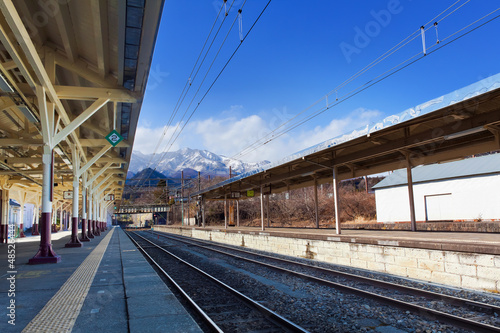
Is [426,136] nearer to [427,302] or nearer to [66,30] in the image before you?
[427,302]

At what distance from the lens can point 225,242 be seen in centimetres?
2484

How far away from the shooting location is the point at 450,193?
2561 cm

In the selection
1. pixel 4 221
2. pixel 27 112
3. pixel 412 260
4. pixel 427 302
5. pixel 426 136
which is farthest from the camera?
pixel 4 221

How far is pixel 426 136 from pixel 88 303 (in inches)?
345

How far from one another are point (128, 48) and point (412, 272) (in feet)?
29.2

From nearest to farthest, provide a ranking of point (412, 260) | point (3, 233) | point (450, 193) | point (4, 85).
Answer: point (4, 85) < point (412, 260) < point (3, 233) < point (450, 193)

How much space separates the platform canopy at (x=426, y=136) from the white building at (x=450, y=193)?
42.3ft

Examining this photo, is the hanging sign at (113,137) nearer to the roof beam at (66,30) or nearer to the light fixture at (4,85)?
the roof beam at (66,30)

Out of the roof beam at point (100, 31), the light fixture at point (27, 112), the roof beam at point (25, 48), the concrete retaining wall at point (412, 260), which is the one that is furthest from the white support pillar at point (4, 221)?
the concrete retaining wall at point (412, 260)

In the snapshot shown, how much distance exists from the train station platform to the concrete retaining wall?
5.87 m

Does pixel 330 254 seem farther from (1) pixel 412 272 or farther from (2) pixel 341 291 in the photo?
(2) pixel 341 291

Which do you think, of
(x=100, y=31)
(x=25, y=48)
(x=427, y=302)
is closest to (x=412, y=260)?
(x=427, y=302)

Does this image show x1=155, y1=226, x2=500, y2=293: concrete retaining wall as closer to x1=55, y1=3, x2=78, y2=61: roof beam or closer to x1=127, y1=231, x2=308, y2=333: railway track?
x1=127, y1=231, x2=308, y2=333: railway track

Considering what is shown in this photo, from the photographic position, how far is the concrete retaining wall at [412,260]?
7.11 m
